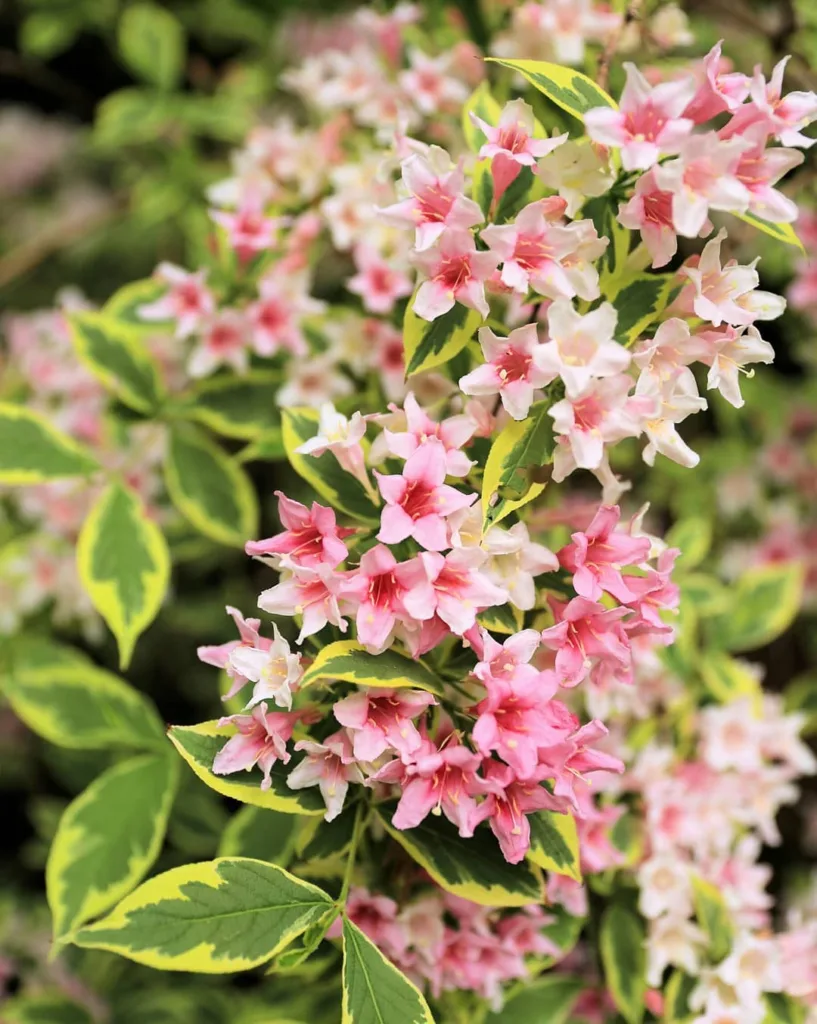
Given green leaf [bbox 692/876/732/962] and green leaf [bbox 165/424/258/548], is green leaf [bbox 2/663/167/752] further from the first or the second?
green leaf [bbox 692/876/732/962]

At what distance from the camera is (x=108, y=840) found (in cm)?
92

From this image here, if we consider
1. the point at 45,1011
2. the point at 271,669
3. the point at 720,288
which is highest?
the point at 720,288

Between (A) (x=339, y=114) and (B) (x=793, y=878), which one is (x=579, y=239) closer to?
(A) (x=339, y=114)

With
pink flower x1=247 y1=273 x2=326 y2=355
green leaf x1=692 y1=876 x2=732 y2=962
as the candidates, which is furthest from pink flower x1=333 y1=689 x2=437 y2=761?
pink flower x1=247 y1=273 x2=326 y2=355

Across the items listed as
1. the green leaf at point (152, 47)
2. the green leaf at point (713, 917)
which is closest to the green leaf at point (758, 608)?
the green leaf at point (713, 917)

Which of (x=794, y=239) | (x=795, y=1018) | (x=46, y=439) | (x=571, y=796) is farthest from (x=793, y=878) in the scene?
(x=46, y=439)

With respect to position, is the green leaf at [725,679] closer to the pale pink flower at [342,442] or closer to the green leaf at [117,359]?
the pale pink flower at [342,442]

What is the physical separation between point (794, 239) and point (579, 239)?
16 centimetres

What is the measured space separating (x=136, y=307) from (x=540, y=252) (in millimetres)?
646

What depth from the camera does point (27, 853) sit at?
1.57 meters

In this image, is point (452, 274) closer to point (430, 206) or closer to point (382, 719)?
point (430, 206)

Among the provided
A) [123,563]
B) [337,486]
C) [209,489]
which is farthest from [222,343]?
[337,486]

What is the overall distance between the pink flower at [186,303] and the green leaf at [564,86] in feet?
1.66

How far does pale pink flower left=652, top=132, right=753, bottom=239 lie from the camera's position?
62 centimetres
